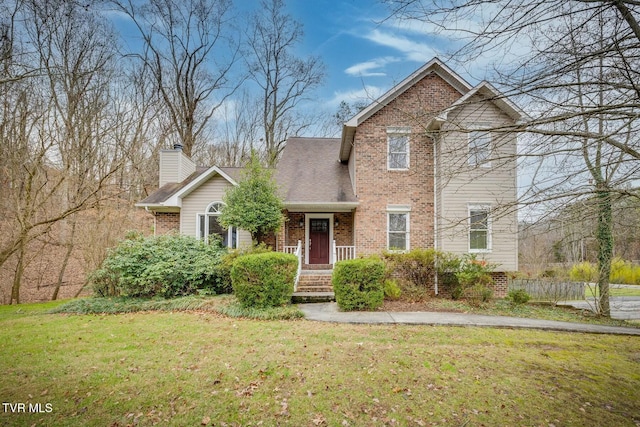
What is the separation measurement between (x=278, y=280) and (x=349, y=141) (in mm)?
6900

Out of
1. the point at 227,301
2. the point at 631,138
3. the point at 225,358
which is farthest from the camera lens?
the point at 227,301

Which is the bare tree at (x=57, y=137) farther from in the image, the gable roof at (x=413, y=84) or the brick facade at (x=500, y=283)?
the brick facade at (x=500, y=283)

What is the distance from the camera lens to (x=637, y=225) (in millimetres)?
5453

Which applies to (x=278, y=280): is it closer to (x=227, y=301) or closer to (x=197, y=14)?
(x=227, y=301)

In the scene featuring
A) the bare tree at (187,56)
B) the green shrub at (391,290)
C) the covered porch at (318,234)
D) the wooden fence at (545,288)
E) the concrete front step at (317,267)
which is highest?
the bare tree at (187,56)

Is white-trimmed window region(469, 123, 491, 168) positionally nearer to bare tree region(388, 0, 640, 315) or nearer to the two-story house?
bare tree region(388, 0, 640, 315)

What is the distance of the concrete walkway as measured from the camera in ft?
24.4

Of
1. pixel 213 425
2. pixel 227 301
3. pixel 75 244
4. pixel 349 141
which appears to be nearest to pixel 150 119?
pixel 75 244

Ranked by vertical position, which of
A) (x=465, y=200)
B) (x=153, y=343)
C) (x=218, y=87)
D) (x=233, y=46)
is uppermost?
(x=233, y=46)

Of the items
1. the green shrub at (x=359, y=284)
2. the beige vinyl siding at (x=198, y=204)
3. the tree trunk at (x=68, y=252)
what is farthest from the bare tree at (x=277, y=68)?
the green shrub at (x=359, y=284)

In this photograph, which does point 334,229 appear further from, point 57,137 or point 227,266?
point 57,137

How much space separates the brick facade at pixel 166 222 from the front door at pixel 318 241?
18.4ft

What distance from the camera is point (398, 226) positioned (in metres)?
12.2

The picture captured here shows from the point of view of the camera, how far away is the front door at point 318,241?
13.5 metres
